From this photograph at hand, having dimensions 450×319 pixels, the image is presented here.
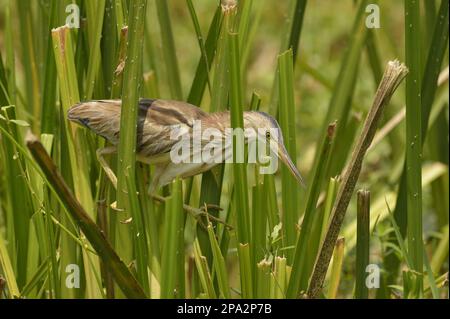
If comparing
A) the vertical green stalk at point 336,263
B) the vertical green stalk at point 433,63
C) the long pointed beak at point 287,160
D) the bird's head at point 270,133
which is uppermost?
the vertical green stalk at point 433,63

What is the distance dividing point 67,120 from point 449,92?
123cm

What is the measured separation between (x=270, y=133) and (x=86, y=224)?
1.31 feet

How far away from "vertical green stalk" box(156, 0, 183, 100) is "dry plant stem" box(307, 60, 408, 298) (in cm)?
58

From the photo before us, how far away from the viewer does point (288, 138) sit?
1.65 metres

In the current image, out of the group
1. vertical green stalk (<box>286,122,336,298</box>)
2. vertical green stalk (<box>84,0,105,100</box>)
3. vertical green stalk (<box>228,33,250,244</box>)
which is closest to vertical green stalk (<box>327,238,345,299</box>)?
vertical green stalk (<box>286,122,336,298</box>)

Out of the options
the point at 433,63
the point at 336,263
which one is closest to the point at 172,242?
the point at 336,263

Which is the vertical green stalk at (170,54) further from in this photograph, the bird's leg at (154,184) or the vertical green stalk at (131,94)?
the vertical green stalk at (131,94)

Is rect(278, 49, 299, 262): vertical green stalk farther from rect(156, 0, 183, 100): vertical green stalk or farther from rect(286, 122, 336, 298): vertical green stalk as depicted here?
rect(156, 0, 183, 100): vertical green stalk

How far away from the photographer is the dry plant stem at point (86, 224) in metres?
1.27

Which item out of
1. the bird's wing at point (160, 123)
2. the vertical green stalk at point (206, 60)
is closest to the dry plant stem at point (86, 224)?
the bird's wing at point (160, 123)

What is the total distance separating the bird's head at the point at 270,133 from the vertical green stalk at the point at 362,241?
0.37ft

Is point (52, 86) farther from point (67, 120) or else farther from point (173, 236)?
point (173, 236)
